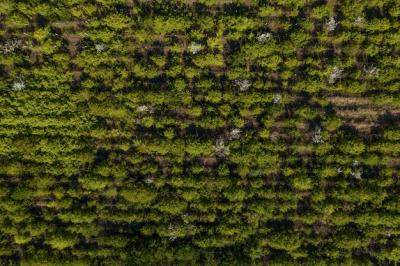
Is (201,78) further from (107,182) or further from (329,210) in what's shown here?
(329,210)

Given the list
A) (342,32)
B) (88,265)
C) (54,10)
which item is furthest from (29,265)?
(342,32)

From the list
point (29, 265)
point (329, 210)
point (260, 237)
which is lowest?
point (29, 265)

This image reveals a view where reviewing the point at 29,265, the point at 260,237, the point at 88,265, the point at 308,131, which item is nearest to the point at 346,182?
the point at 308,131

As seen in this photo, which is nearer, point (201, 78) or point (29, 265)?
point (29, 265)

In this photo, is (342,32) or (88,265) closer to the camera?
(88,265)

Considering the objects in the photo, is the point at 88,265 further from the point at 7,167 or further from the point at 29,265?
the point at 7,167

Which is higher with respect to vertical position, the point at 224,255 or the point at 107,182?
the point at 107,182
